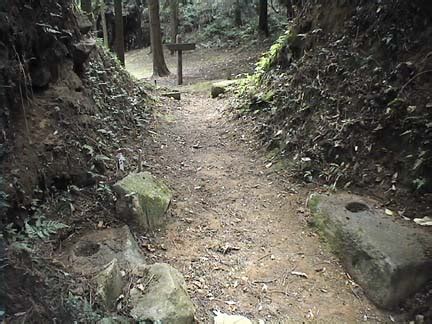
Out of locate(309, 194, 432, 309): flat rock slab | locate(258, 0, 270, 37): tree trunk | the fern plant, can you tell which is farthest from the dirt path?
locate(258, 0, 270, 37): tree trunk

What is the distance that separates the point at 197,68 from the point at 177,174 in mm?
13843

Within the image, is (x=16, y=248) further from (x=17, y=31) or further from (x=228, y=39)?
(x=228, y=39)

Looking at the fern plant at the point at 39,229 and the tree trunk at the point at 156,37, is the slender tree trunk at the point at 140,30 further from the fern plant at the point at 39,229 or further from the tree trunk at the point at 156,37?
the fern plant at the point at 39,229

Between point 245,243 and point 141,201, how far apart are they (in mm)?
1329

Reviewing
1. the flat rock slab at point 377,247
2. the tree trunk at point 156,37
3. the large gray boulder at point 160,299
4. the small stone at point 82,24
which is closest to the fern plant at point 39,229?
the large gray boulder at point 160,299

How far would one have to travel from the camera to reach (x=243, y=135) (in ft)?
26.6

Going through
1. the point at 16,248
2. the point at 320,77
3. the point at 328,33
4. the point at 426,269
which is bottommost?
the point at 426,269

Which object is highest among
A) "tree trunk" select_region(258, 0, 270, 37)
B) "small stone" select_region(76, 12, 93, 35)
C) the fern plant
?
"tree trunk" select_region(258, 0, 270, 37)

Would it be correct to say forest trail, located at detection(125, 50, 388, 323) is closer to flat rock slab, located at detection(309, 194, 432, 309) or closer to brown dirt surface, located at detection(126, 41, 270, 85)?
flat rock slab, located at detection(309, 194, 432, 309)

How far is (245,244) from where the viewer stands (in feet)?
15.5

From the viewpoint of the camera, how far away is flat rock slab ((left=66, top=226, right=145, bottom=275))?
11.9ft

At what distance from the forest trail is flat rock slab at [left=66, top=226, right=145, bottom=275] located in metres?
0.41

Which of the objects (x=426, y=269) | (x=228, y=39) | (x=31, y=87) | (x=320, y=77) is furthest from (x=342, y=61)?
(x=228, y=39)

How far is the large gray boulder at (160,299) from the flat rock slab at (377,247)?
1.77m
